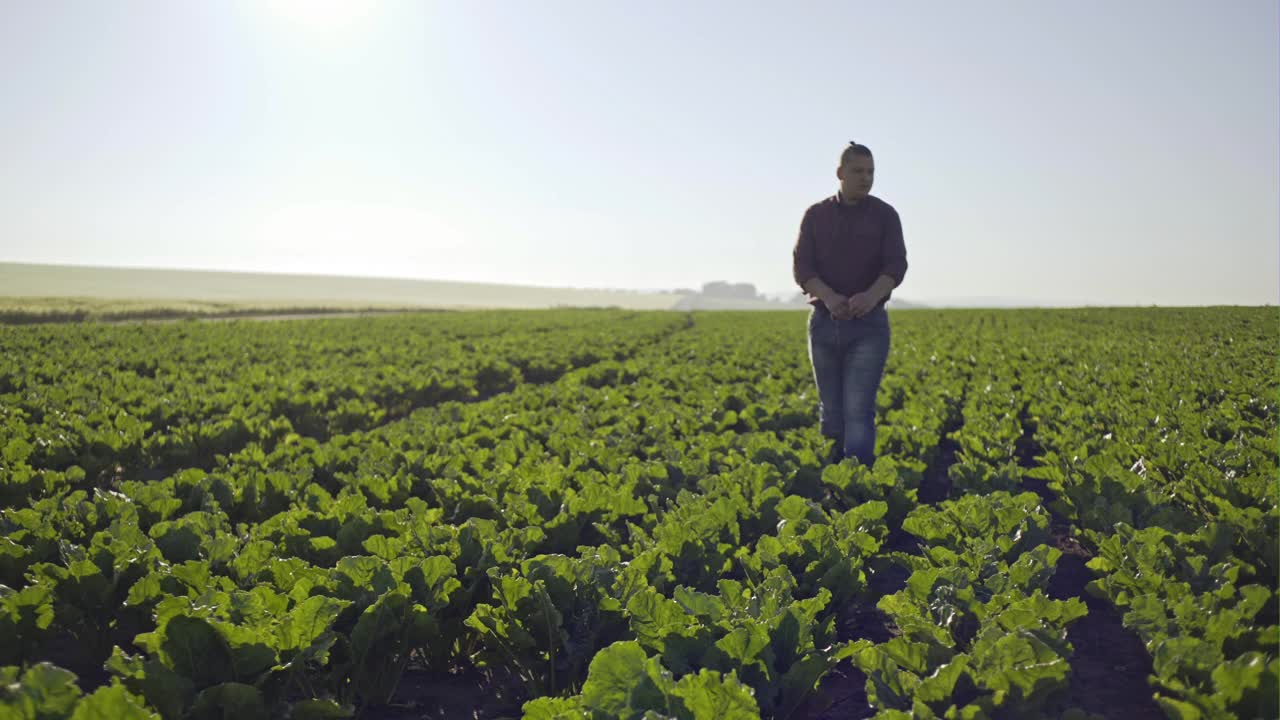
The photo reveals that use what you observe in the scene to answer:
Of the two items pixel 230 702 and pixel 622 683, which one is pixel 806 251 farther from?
pixel 230 702

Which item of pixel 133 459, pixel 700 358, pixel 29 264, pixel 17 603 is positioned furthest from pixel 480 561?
pixel 29 264

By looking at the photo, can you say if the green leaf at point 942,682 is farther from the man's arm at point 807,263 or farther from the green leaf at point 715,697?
the man's arm at point 807,263

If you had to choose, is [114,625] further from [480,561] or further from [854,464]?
[854,464]

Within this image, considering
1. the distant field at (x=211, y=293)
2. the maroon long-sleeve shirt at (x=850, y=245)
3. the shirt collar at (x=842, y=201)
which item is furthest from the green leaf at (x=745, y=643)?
the distant field at (x=211, y=293)

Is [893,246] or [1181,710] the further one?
[893,246]

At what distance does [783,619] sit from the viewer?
2646 mm

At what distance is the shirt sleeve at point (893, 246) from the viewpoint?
5160 mm

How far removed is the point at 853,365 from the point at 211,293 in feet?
316

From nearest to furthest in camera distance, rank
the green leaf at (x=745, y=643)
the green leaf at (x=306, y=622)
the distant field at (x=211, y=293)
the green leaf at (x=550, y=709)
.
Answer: the green leaf at (x=550, y=709)
the green leaf at (x=745, y=643)
the green leaf at (x=306, y=622)
the distant field at (x=211, y=293)

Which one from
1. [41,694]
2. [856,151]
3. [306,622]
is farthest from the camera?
[856,151]

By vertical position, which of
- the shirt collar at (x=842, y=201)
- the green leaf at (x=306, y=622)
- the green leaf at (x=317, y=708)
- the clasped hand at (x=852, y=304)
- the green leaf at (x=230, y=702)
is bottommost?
the green leaf at (x=317, y=708)

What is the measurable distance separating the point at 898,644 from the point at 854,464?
102 inches

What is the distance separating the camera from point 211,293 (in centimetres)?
8394

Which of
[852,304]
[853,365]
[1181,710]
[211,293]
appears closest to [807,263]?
[852,304]
